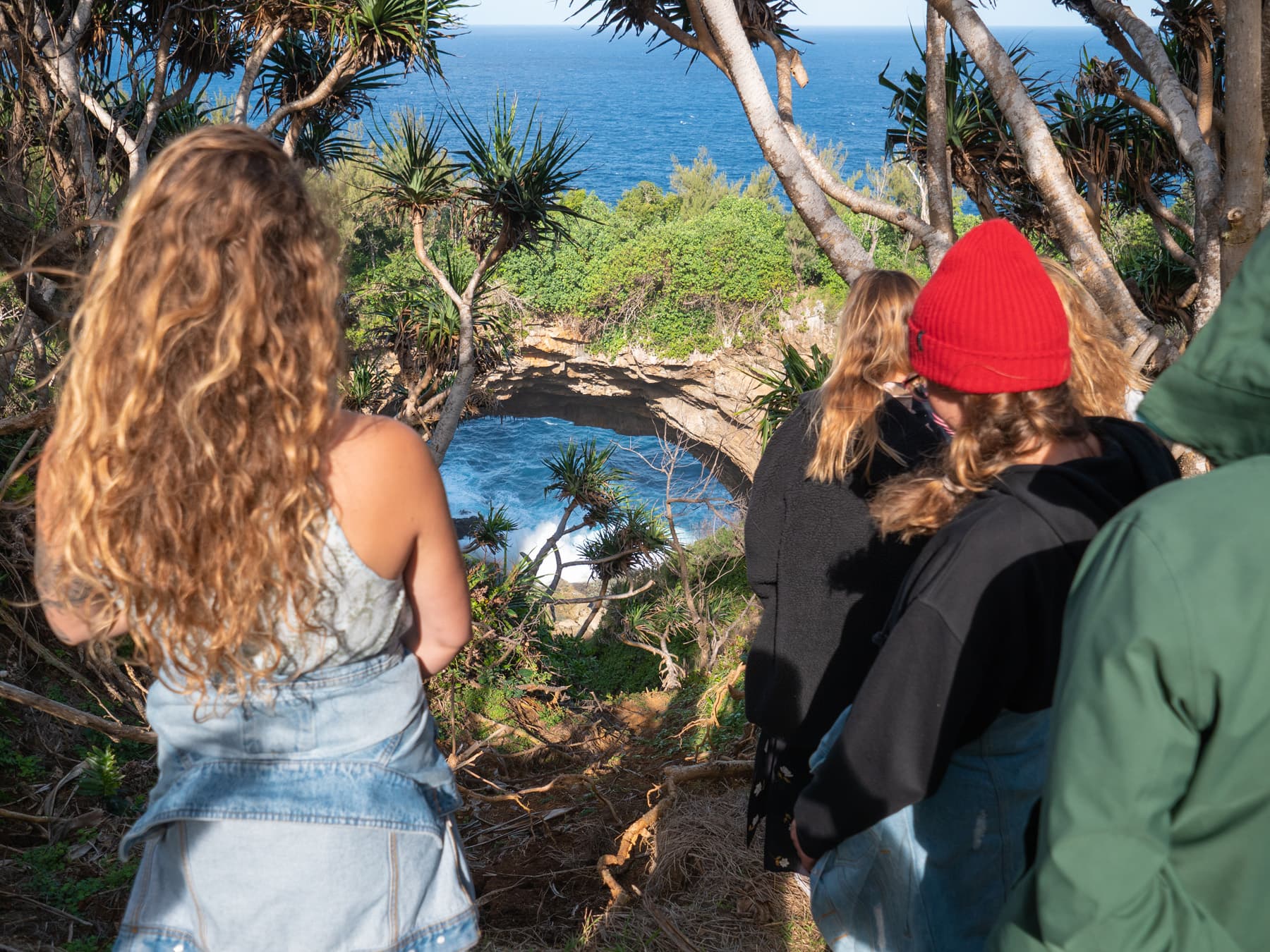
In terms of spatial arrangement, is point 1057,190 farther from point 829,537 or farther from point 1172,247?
point 829,537

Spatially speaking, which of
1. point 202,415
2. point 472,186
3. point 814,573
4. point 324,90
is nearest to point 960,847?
point 814,573

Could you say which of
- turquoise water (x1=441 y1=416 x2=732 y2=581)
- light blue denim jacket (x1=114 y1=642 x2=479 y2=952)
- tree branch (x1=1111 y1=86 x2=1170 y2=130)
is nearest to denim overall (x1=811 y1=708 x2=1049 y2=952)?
light blue denim jacket (x1=114 y1=642 x2=479 y2=952)

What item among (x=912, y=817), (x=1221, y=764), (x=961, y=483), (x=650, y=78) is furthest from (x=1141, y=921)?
(x=650, y=78)

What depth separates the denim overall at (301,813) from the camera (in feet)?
4.04

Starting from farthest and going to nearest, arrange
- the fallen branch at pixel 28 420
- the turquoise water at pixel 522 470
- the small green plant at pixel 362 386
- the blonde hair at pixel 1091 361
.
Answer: the turquoise water at pixel 522 470 < the small green plant at pixel 362 386 < the fallen branch at pixel 28 420 < the blonde hair at pixel 1091 361

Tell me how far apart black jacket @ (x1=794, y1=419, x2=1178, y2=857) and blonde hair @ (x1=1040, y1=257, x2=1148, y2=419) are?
0.82 ft

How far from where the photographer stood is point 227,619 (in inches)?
46.5

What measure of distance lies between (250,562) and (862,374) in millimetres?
1324

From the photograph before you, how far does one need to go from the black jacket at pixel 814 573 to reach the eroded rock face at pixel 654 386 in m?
17.8

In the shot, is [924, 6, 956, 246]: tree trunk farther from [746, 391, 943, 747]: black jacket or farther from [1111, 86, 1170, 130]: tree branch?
[746, 391, 943, 747]: black jacket

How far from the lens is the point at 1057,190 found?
414 centimetres

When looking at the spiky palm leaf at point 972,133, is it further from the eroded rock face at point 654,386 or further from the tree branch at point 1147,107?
the eroded rock face at point 654,386

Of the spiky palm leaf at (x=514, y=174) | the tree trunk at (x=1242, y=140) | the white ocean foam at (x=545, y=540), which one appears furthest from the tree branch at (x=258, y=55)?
the white ocean foam at (x=545, y=540)

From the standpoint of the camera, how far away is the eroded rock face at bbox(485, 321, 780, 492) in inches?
829
